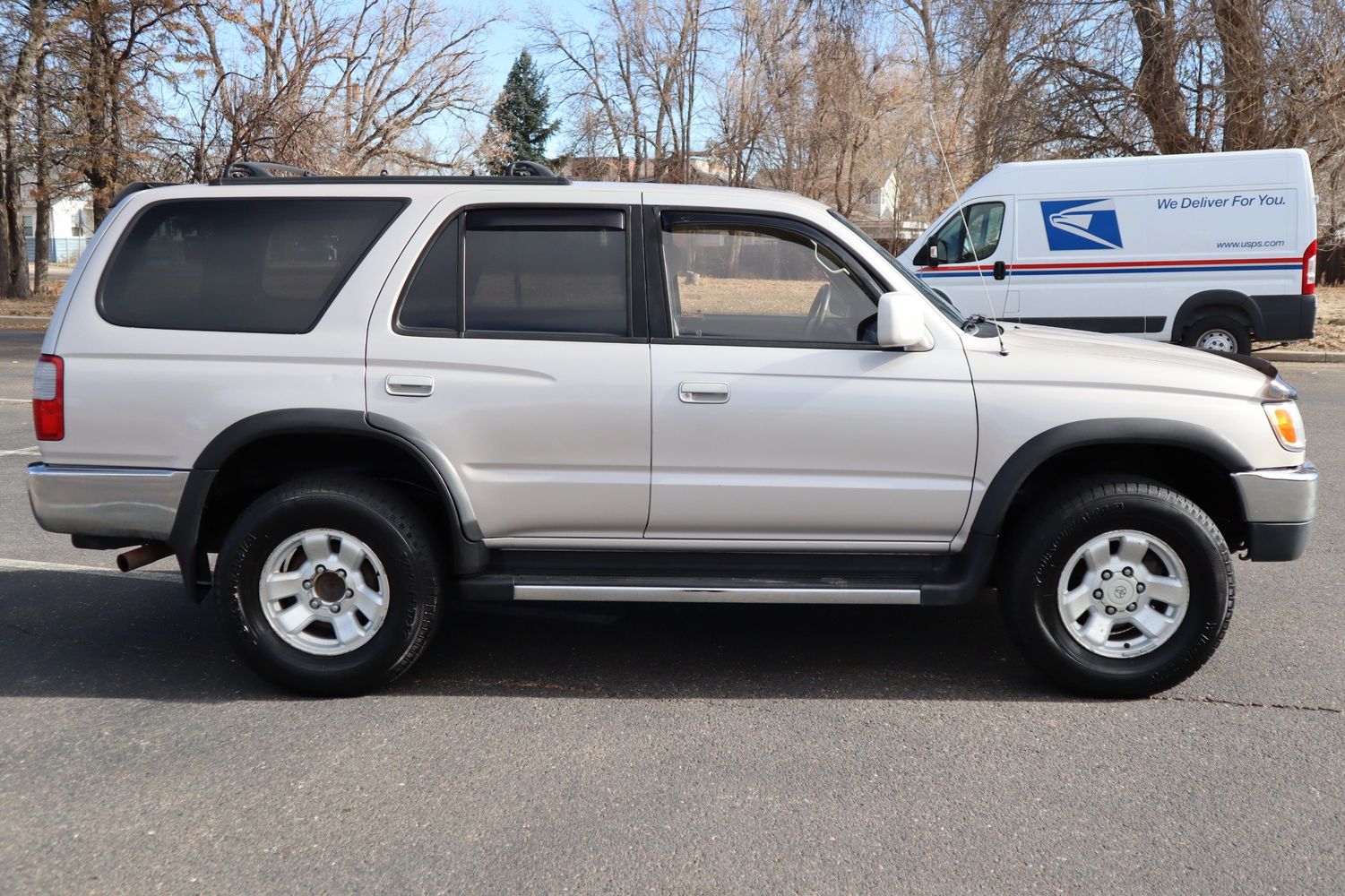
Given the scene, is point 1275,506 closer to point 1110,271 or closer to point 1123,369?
point 1123,369

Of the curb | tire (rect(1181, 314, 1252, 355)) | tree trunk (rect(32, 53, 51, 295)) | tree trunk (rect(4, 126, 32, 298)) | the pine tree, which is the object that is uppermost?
the pine tree

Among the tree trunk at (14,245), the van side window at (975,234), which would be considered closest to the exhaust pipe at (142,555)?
the van side window at (975,234)

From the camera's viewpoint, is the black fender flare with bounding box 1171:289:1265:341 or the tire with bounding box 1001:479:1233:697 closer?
the tire with bounding box 1001:479:1233:697

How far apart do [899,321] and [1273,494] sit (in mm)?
1534

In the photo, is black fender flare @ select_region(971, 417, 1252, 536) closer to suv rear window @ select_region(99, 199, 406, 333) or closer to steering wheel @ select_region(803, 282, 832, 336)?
steering wheel @ select_region(803, 282, 832, 336)

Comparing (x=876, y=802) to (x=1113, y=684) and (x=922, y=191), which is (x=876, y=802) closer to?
(x=1113, y=684)

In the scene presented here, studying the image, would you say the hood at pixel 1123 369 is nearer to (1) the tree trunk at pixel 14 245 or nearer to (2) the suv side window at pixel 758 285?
(2) the suv side window at pixel 758 285

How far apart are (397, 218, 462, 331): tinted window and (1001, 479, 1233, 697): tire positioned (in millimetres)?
2304

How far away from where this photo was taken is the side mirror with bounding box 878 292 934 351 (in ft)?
13.4

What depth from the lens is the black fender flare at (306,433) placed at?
13.8ft

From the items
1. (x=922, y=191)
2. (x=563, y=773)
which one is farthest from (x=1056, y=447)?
(x=922, y=191)

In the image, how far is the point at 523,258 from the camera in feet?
14.5

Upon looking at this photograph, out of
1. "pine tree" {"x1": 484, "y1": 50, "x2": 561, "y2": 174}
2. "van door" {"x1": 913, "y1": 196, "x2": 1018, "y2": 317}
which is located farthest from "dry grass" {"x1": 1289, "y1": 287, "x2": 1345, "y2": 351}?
"pine tree" {"x1": 484, "y1": 50, "x2": 561, "y2": 174}

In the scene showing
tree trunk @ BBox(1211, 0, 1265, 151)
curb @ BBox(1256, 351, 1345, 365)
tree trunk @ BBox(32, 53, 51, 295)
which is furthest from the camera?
tree trunk @ BBox(32, 53, 51, 295)
